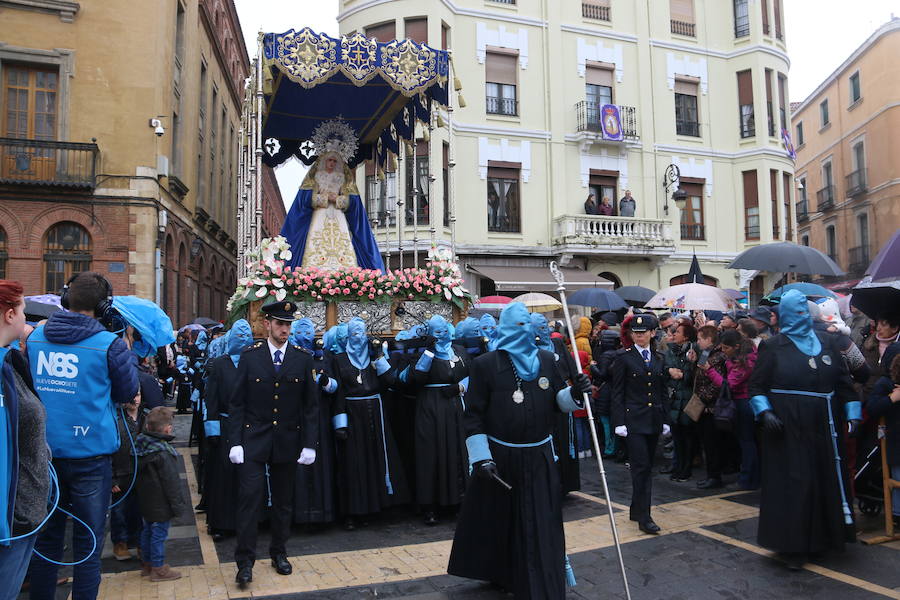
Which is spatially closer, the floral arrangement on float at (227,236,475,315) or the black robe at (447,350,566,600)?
the black robe at (447,350,566,600)

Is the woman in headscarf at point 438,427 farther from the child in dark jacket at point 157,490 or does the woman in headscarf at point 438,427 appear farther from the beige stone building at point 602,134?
the beige stone building at point 602,134

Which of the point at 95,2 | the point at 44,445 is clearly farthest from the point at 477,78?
the point at 44,445

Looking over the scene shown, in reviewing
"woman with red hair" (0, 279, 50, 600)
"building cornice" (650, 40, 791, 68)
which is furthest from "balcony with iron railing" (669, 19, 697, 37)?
"woman with red hair" (0, 279, 50, 600)

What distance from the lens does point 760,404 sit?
214 inches

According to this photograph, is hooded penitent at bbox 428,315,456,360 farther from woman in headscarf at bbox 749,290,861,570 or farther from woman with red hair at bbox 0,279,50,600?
woman with red hair at bbox 0,279,50,600

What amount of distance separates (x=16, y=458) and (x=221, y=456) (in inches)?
144

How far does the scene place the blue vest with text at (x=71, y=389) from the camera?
3.79m

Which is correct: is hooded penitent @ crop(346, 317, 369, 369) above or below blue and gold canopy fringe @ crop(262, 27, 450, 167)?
below

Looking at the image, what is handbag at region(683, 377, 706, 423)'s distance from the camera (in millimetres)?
7895

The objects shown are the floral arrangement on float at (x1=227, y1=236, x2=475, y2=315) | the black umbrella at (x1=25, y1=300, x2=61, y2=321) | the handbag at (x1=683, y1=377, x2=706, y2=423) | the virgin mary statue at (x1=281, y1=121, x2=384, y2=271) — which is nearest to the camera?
the handbag at (x1=683, y1=377, x2=706, y2=423)

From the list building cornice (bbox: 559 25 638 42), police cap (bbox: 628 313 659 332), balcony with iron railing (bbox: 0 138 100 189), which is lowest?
police cap (bbox: 628 313 659 332)

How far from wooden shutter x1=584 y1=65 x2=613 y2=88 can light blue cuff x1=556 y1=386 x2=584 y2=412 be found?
21.3 metres

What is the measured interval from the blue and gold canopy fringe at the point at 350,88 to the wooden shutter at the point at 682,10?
1752 centimetres

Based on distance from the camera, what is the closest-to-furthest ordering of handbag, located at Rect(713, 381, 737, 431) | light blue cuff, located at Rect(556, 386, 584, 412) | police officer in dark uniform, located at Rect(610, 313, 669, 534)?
light blue cuff, located at Rect(556, 386, 584, 412) → police officer in dark uniform, located at Rect(610, 313, 669, 534) → handbag, located at Rect(713, 381, 737, 431)
